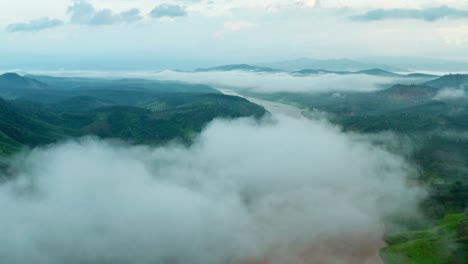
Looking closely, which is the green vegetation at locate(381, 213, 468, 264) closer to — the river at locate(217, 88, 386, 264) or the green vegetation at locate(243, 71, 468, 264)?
the green vegetation at locate(243, 71, 468, 264)

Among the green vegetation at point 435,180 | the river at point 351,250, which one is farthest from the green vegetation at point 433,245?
the river at point 351,250

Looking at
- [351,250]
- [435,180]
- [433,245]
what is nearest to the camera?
[433,245]

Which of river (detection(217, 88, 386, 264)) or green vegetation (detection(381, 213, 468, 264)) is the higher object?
green vegetation (detection(381, 213, 468, 264))

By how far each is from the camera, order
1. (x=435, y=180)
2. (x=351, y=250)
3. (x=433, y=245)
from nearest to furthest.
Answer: (x=433, y=245)
(x=351, y=250)
(x=435, y=180)

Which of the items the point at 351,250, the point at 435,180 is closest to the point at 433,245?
the point at 351,250

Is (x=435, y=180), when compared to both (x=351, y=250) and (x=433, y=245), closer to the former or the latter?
(x=433, y=245)

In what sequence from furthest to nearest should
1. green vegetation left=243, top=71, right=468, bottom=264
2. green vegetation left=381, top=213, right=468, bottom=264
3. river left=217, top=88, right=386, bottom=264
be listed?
river left=217, top=88, right=386, bottom=264 → green vegetation left=243, top=71, right=468, bottom=264 → green vegetation left=381, top=213, right=468, bottom=264

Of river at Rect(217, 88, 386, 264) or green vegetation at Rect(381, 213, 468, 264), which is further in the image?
river at Rect(217, 88, 386, 264)

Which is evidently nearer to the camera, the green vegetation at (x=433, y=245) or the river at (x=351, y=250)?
the green vegetation at (x=433, y=245)

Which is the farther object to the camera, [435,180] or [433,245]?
[435,180]

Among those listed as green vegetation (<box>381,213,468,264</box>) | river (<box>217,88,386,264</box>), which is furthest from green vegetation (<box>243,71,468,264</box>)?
river (<box>217,88,386,264</box>)

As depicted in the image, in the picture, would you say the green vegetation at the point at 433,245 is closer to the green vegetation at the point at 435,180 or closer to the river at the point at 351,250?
the green vegetation at the point at 435,180
